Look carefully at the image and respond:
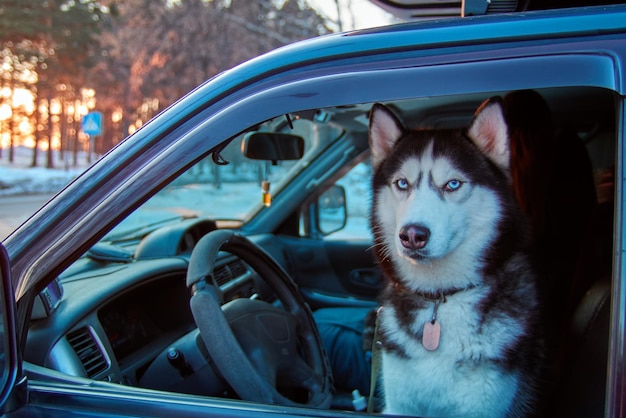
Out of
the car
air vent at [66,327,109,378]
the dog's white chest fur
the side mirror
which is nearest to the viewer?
the car

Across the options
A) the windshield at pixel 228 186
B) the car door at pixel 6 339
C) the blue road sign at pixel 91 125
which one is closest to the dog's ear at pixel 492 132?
the windshield at pixel 228 186

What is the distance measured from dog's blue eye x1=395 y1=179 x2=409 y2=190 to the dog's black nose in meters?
0.28

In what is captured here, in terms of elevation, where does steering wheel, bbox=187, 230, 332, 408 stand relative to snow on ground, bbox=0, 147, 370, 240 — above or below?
below

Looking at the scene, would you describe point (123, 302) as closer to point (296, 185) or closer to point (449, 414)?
point (449, 414)

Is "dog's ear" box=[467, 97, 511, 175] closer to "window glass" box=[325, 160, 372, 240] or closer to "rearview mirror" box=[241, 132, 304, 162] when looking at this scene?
"rearview mirror" box=[241, 132, 304, 162]

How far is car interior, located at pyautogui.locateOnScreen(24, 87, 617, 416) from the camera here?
5.80 ft

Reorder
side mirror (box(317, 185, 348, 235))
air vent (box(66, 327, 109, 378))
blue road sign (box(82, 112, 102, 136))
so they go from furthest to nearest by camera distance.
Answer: blue road sign (box(82, 112, 102, 136)), side mirror (box(317, 185, 348, 235)), air vent (box(66, 327, 109, 378))

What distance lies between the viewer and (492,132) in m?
1.80

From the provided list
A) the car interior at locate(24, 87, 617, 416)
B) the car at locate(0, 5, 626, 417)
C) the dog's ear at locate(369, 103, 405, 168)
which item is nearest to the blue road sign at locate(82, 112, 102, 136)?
the car interior at locate(24, 87, 617, 416)

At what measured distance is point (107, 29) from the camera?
30.1m

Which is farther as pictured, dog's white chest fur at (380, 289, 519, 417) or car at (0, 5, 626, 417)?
dog's white chest fur at (380, 289, 519, 417)

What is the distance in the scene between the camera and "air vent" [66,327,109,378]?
188 centimetres

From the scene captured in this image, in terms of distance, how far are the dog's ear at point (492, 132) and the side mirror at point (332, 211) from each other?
2501 millimetres

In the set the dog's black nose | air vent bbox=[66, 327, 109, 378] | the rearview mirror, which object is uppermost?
the rearview mirror
